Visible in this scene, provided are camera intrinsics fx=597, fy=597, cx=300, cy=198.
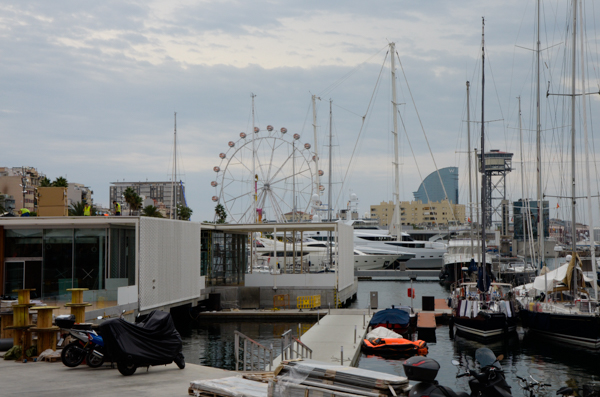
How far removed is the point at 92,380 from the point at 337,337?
14.0m

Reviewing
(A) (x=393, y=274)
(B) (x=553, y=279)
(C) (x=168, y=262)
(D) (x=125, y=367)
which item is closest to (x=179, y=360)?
(D) (x=125, y=367)

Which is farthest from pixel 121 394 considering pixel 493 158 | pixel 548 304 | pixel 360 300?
pixel 493 158

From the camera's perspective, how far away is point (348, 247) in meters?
47.3

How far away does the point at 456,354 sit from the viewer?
1081 inches

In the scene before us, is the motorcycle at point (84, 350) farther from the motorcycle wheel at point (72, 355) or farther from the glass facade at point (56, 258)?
the glass facade at point (56, 258)

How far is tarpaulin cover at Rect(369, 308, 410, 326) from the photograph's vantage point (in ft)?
99.4

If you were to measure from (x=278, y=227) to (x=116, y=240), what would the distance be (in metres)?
15.1

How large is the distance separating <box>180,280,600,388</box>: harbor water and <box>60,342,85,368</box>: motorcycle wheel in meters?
8.70

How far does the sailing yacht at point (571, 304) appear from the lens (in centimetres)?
2767

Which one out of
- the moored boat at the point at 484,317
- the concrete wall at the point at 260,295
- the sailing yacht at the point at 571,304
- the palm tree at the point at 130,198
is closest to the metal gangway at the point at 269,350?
the moored boat at the point at 484,317

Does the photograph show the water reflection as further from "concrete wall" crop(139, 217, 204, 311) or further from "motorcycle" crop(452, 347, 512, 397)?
"motorcycle" crop(452, 347, 512, 397)

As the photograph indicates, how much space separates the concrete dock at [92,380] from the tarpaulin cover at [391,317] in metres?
15.9

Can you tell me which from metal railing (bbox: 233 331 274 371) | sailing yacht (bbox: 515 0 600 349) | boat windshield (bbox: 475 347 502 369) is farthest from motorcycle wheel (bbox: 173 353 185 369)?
sailing yacht (bbox: 515 0 600 349)

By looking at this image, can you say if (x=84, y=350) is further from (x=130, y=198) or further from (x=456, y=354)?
(x=130, y=198)
